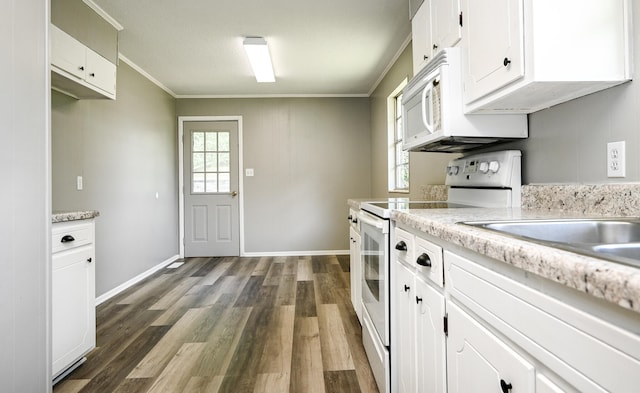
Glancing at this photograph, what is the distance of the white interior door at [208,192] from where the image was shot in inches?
195

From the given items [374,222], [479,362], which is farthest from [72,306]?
[479,362]

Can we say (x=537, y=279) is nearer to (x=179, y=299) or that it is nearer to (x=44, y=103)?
(x=44, y=103)

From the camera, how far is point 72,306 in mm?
1789

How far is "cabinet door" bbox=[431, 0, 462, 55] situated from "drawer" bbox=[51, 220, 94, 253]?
2.13 metres

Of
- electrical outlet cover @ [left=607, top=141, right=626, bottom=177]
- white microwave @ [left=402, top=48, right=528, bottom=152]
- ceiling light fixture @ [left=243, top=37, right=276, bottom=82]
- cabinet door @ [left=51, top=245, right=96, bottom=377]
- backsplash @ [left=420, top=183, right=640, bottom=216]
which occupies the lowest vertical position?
cabinet door @ [left=51, top=245, right=96, bottom=377]

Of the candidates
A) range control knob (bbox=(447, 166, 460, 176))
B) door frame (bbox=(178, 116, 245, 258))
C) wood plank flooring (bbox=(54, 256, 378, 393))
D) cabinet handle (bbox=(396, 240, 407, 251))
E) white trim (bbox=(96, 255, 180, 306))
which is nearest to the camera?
cabinet handle (bbox=(396, 240, 407, 251))

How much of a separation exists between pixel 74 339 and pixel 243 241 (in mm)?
3166

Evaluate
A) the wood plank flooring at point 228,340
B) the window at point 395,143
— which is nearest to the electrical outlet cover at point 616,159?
the wood plank flooring at point 228,340

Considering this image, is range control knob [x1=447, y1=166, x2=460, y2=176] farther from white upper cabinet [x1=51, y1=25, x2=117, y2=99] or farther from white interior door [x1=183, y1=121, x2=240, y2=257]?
white interior door [x1=183, y1=121, x2=240, y2=257]

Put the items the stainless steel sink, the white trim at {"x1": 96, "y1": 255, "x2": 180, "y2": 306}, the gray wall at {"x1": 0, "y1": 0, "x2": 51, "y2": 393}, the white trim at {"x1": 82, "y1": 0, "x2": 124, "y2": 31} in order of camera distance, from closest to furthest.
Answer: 1. the stainless steel sink
2. the gray wall at {"x1": 0, "y1": 0, "x2": 51, "y2": 393}
3. the white trim at {"x1": 82, "y1": 0, "x2": 124, "y2": 31}
4. the white trim at {"x1": 96, "y1": 255, "x2": 180, "y2": 306}

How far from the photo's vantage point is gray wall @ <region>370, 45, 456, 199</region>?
107 inches

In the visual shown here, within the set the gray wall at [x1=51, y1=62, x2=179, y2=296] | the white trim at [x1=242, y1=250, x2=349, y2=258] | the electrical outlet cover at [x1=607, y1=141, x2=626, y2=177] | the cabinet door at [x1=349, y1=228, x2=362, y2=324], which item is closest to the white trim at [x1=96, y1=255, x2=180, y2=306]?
the gray wall at [x1=51, y1=62, x2=179, y2=296]

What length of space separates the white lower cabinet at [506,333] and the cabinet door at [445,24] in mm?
975

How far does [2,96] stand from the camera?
115 cm
